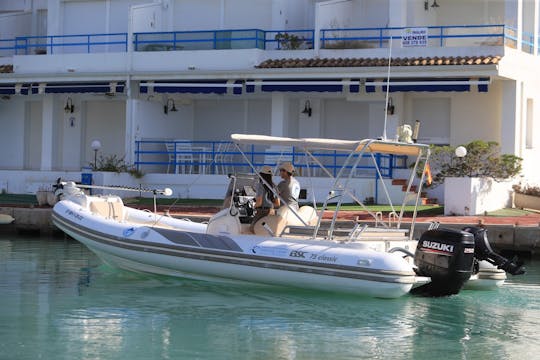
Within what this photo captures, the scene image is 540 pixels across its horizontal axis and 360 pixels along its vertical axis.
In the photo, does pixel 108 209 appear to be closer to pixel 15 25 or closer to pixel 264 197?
pixel 264 197

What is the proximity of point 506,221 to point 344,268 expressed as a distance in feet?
28.2

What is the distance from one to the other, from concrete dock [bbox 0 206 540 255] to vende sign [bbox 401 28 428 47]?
5.90 meters

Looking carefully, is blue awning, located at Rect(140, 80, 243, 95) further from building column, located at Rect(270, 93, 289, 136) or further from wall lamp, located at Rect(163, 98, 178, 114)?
wall lamp, located at Rect(163, 98, 178, 114)

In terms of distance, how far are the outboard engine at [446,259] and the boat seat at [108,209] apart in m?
6.57

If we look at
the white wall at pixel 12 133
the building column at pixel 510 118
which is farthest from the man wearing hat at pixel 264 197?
the white wall at pixel 12 133

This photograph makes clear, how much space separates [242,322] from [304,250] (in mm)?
1946

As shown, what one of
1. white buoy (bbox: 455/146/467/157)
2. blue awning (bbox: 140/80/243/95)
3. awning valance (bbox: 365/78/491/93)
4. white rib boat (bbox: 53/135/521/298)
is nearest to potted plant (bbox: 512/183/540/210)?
awning valance (bbox: 365/78/491/93)

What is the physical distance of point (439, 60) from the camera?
27.2 meters

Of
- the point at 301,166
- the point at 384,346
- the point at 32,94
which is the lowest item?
the point at 384,346

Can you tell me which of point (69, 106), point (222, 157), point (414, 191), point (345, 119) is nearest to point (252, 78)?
point (222, 157)

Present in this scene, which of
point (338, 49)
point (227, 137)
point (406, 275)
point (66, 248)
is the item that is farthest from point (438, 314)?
point (227, 137)

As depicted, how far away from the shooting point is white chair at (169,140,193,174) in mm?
30231

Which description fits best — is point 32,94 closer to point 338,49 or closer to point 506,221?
point 338,49

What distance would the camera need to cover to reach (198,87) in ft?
96.7
